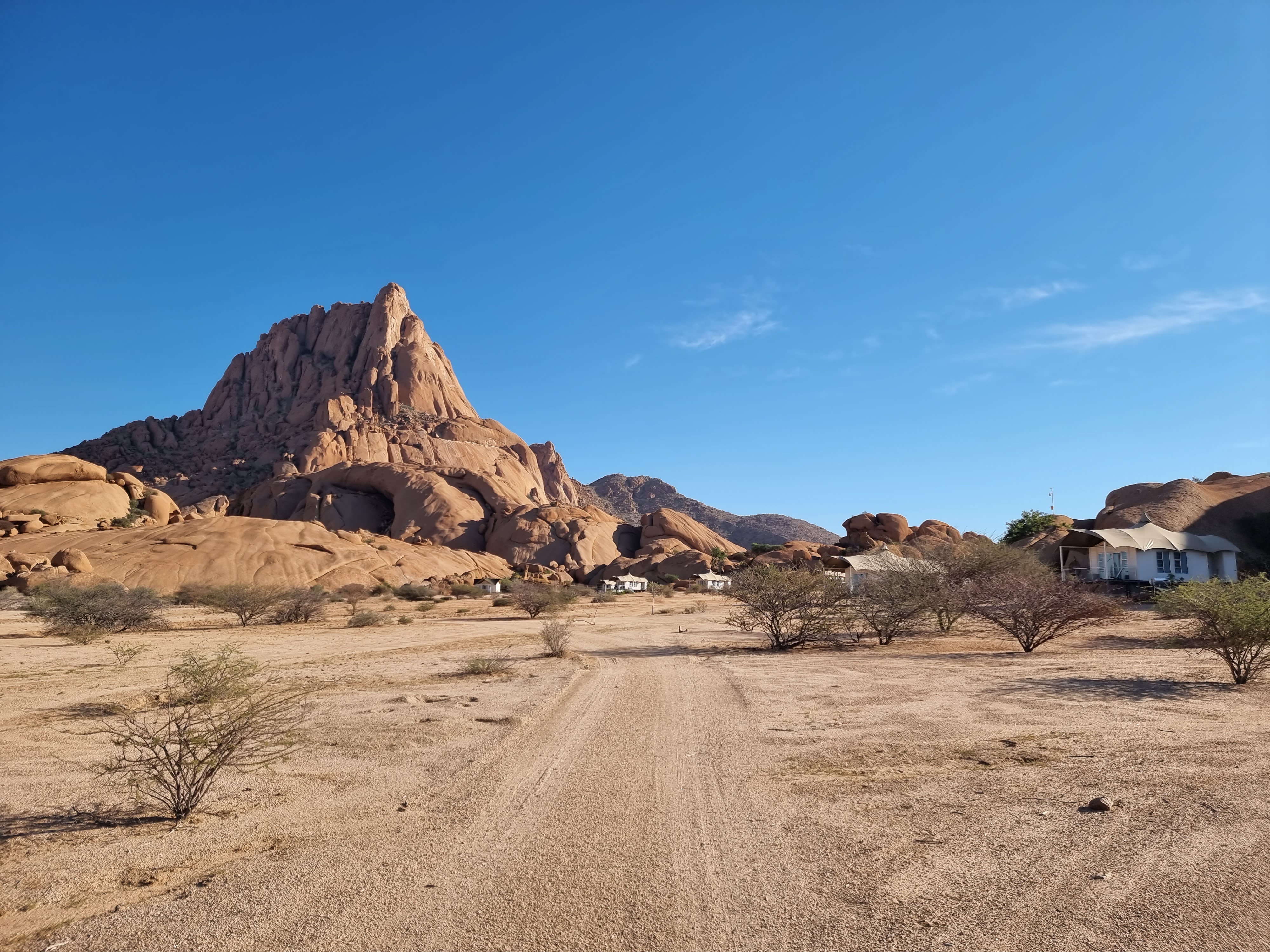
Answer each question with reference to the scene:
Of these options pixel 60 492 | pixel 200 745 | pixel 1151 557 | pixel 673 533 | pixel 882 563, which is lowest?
pixel 200 745

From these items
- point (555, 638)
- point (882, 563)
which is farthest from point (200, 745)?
point (882, 563)

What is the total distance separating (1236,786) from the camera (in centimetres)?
623

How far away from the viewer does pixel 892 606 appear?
2108 cm

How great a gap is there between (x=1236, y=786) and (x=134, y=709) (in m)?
13.1

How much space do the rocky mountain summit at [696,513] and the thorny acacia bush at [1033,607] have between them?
431 ft

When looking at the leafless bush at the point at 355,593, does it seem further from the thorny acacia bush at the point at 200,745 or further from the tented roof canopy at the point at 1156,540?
the tented roof canopy at the point at 1156,540

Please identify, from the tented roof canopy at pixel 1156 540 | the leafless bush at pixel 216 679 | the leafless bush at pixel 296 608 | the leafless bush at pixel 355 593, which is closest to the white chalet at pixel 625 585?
the leafless bush at pixel 355 593

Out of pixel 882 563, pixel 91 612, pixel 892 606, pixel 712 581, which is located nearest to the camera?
pixel 892 606

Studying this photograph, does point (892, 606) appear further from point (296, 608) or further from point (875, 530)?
point (875, 530)

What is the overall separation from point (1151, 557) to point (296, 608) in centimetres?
4290

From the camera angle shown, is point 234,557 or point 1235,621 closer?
point 1235,621

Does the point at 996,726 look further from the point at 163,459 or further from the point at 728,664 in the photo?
the point at 163,459

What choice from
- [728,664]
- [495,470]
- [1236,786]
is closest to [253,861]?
[1236,786]

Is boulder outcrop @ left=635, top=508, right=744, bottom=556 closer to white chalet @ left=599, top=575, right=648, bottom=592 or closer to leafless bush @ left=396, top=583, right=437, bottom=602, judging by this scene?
white chalet @ left=599, top=575, right=648, bottom=592
